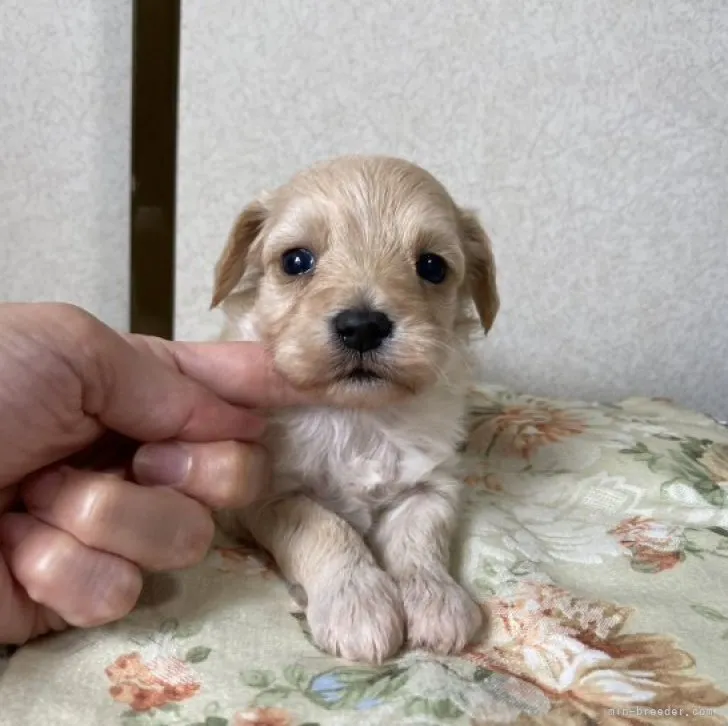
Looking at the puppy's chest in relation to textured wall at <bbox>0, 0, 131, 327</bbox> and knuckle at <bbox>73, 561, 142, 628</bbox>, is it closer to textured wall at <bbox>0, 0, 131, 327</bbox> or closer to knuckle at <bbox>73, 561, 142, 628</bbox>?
knuckle at <bbox>73, 561, 142, 628</bbox>

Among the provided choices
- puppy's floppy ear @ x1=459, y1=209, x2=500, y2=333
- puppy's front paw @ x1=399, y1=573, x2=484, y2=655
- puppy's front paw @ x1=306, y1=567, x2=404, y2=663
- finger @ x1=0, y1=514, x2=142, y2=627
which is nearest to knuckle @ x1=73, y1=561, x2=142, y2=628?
finger @ x1=0, y1=514, x2=142, y2=627

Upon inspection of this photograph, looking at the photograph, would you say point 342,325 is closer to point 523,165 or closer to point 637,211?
point 523,165

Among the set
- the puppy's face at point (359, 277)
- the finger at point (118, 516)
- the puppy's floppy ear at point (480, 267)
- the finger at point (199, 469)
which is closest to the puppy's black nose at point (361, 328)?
the puppy's face at point (359, 277)

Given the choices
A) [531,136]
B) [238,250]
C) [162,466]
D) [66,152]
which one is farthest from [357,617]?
[66,152]

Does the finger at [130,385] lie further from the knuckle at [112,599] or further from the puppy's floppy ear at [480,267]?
the puppy's floppy ear at [480,267]

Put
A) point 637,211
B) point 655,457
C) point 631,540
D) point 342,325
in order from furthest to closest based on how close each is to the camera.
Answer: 1. point 637,211
2. point 655,457
3. point 631,540
4. point 342,325

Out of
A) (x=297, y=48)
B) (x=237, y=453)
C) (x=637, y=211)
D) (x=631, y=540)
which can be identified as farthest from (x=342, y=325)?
(x=637, y=211)

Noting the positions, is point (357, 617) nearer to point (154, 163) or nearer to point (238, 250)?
point (238, 250)

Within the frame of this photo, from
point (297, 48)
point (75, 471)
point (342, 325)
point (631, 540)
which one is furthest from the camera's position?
point (297, 48)
